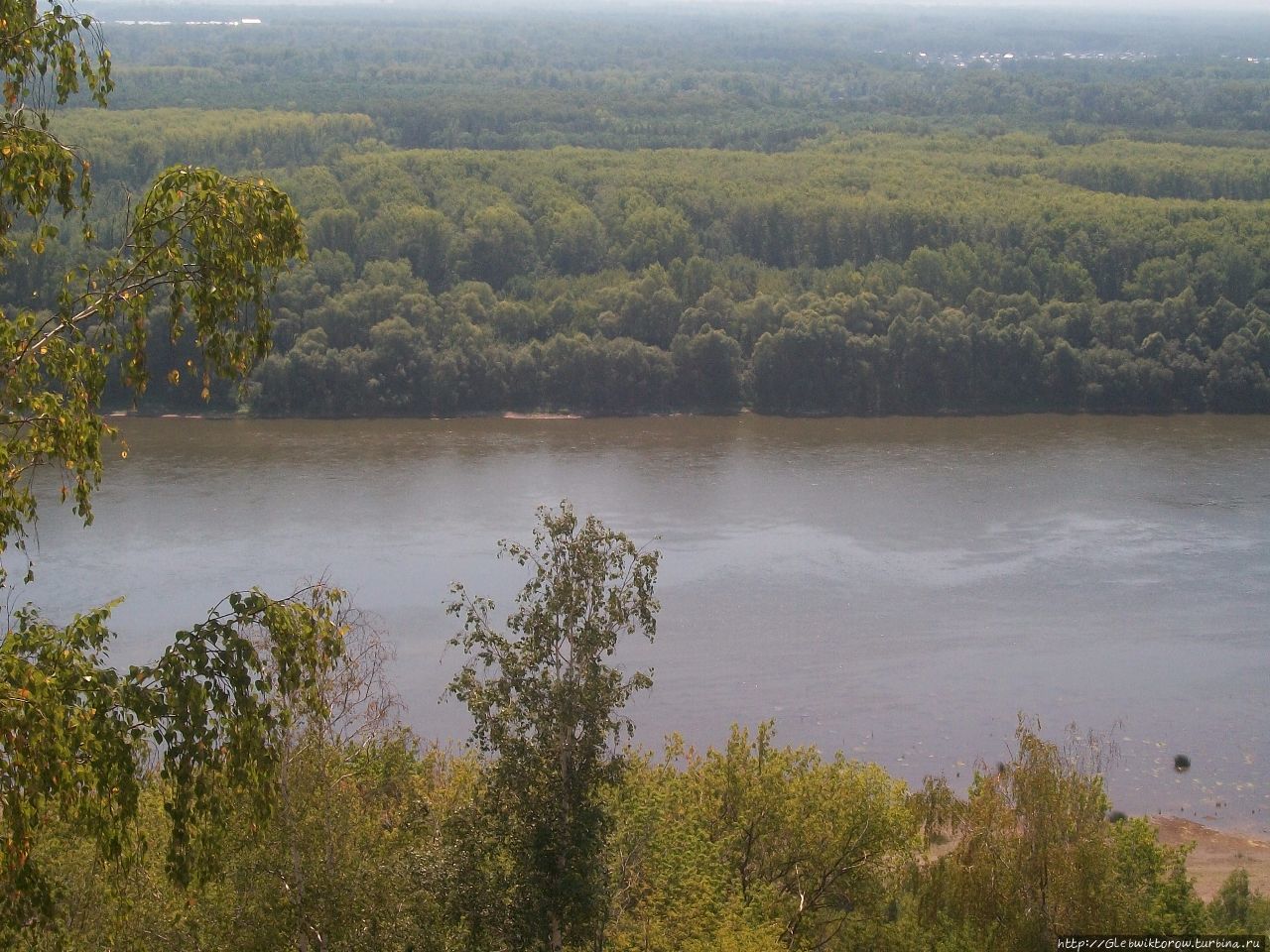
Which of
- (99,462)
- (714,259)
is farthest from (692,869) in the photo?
(714,259)

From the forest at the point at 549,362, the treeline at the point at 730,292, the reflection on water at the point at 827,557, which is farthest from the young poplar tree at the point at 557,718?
the treeline at the point at 730,292

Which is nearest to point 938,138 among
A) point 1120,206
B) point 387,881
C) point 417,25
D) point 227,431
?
point 1120,206

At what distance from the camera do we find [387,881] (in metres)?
5.29

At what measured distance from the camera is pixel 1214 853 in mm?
10789

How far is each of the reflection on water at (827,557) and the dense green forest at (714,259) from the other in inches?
39.4

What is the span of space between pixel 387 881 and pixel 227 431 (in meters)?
17.4

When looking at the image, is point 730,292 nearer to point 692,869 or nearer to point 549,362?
point 549,362

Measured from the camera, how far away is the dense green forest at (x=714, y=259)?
2398 centimetres

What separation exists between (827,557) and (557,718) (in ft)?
38.3

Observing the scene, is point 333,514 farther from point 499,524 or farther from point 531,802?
point 531,802

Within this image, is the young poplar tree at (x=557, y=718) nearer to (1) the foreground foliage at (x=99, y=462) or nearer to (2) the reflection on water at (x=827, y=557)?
(1) the foreground foliage at (x=99, y=462)

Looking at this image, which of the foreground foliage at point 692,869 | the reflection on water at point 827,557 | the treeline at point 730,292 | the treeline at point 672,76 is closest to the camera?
the foreground foliage at point 692,869

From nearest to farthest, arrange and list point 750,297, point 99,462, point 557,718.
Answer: point 99,462
point 557,718
point 750,297

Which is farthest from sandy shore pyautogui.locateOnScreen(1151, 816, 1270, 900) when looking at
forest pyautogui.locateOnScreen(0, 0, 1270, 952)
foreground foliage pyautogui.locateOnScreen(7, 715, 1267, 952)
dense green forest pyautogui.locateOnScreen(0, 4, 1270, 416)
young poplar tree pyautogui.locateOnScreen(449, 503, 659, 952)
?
dense green forest pyautogui.locateOnScreen(0, 4, 1270, 416)
